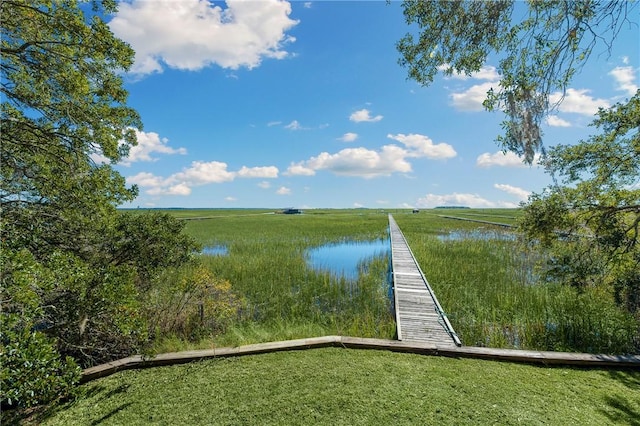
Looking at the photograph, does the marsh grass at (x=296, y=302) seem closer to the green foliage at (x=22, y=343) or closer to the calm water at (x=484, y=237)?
the green foliage at (x=22, y=343)

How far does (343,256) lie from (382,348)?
12.6m

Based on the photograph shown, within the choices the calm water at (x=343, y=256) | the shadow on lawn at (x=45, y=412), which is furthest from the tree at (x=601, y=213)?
the shadow on lawn at (x=45, y=412)

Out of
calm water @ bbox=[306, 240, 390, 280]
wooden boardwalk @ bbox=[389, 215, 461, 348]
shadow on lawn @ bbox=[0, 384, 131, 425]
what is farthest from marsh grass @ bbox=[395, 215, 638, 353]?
shadow on lawn @ bbox=[0, 384, 131, 425]

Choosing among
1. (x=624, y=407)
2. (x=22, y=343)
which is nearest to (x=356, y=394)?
(x=624, y=407)

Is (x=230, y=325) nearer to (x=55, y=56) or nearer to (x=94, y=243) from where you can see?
(x=94, y=243)

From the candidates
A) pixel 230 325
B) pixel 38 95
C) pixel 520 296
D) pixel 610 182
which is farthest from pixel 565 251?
pixel 38 95

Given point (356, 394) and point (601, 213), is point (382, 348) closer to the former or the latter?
point (356, 394)

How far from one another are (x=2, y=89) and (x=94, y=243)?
8.70ft

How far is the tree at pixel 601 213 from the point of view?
626 centimetres

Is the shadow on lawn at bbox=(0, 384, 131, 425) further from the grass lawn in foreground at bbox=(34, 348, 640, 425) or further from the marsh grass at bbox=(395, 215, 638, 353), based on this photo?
the marsh grass at bbox=(395, 215, 638, 353)

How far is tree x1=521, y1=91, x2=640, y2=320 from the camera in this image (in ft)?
20.5

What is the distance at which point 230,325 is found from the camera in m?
7.55

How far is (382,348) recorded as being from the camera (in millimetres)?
5469

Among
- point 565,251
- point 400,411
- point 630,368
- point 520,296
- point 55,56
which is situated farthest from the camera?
point 520,296
